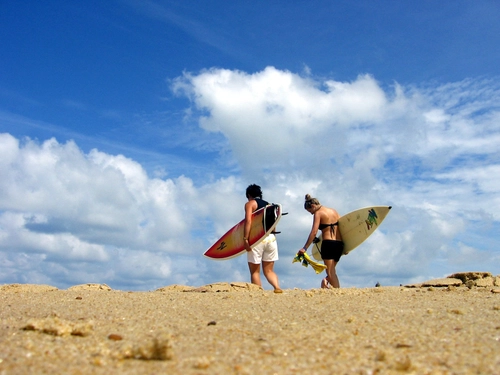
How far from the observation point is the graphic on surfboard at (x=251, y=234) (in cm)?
823

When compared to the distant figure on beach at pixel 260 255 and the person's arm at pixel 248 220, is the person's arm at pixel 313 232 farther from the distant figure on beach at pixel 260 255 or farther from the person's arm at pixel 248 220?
the person's arm at pixel 248 220

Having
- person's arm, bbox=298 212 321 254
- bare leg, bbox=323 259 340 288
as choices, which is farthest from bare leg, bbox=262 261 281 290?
bare leg, bbox=323 259 340 288

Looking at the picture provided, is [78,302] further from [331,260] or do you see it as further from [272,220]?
[331,260]

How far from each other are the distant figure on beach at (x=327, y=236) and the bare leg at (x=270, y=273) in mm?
646

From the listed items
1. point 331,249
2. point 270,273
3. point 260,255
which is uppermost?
point 331,249

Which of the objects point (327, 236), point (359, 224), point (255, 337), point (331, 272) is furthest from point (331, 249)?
point (255, 337)

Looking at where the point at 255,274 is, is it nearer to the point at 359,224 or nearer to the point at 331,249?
the point at 331,249

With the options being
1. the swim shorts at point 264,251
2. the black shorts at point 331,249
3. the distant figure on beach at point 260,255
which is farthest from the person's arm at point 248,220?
the black shorts at point 331,249

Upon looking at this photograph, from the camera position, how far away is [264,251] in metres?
8.17

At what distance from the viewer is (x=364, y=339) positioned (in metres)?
3.55

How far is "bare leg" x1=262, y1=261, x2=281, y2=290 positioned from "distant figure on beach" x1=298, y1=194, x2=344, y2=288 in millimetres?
646

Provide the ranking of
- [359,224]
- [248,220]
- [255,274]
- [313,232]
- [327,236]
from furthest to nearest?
[359,224], [327,236], [313,232], [255,274], [248,220]

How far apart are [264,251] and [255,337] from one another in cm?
457

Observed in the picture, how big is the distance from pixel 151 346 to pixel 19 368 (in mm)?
752
